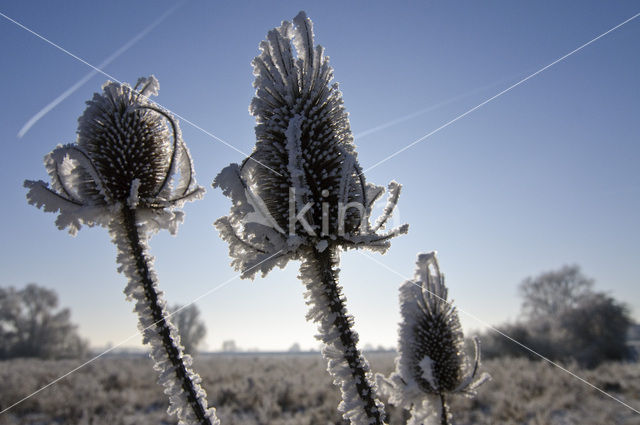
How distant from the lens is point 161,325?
2305 mm

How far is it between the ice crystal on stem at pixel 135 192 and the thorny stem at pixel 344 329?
3.08 ft

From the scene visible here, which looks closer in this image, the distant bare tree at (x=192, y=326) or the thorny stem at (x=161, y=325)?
the thorny stem at (x=161, y=325)

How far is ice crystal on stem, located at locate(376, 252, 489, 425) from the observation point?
12.7 feet

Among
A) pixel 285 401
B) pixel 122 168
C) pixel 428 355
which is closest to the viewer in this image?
pixel 122 168

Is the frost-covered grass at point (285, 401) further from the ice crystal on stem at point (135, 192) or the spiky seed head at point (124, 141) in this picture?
the spiky seed head at point (124, 141)

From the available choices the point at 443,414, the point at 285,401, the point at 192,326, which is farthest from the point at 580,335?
the point at 192,326

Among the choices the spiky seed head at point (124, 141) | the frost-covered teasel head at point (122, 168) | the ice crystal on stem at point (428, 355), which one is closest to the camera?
the frost-covered teasel head at point (122, 168)

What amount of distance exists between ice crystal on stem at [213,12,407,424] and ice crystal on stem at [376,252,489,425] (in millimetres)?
2060

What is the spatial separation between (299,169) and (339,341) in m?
1.04

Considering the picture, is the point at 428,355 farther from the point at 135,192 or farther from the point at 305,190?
the point at 135,192

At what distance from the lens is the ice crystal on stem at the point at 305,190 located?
212cm

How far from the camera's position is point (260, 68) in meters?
2.46

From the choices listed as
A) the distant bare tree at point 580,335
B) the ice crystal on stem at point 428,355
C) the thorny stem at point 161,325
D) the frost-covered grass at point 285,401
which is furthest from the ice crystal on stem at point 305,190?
the distant bare tree at point 580,335

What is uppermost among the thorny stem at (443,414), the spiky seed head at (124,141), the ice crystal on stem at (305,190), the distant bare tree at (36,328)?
the distant bare tree at (36,328)
